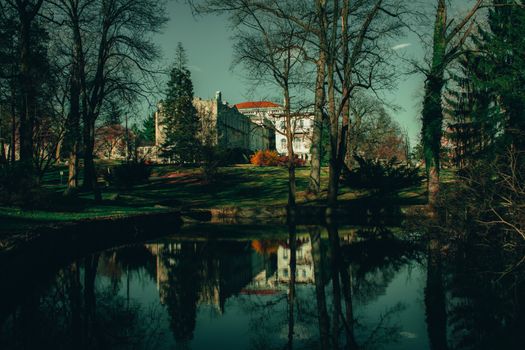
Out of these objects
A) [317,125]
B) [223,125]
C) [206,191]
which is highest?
[223,125]

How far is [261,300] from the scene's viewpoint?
263 inches

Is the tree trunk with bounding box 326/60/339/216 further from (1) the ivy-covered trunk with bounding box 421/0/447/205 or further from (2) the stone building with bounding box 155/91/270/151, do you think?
(2) the stone building with bounding box 155/91/270/151

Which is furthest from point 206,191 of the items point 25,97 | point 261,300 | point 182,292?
point 261,300

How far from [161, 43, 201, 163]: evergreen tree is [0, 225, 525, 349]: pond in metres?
42.1

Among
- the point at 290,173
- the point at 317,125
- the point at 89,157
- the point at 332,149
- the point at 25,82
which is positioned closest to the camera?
the point at 25,82

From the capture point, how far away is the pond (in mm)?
A: 4773

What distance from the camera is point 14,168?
14.1 metres

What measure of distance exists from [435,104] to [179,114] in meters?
41.0

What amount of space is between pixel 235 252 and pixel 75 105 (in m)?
18.5

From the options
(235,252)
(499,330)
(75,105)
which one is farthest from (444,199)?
(75,105)

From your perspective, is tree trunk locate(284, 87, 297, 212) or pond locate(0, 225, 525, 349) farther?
tree trunk locate(284, 87, 297, 212)

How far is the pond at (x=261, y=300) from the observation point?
477cm

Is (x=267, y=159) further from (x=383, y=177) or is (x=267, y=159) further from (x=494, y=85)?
(x=494, y=85)

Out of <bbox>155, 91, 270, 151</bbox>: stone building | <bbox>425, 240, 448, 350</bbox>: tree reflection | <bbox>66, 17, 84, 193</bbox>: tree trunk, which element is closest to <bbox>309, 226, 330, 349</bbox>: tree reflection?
<bbox>425, 240, 448, 350</bbox>: tree reflection
